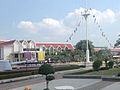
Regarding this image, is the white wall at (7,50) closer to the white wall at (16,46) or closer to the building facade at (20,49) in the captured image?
the building facade at (20,49)

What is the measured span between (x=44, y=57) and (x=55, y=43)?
2199cm

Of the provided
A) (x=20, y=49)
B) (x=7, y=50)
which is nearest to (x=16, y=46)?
(x=20, y=49)

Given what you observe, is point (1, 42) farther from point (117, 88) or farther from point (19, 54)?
point (117, 88)

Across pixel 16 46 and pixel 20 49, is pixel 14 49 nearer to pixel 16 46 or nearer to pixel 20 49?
pixel 16 46

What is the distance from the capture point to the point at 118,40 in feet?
220

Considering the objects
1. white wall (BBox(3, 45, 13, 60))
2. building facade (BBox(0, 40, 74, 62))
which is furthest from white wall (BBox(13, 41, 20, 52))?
white wall (BBox(3, 45, 13, 60))

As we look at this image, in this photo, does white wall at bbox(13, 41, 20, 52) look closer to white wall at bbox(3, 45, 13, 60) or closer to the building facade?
the building facade

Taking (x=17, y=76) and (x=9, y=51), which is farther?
(x=9, y=51)

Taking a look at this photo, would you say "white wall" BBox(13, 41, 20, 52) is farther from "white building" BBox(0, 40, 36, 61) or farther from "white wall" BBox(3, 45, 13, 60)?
"white wall" BBox(3, 45, 13, 60)

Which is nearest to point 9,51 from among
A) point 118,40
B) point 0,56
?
point 0,56

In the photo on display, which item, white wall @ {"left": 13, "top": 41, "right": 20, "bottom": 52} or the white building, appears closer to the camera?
the white building

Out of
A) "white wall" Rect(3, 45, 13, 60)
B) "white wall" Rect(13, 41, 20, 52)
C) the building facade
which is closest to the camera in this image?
the building facade

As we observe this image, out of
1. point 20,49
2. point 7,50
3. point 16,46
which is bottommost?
point 7,50

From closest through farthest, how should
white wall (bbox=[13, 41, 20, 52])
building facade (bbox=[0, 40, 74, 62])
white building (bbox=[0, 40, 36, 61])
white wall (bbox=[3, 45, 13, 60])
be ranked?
building facade (bbox=[0, 40, 74, 62]), white building (bbox=[0, 40, 36, 61]), white wall (bbox=[13, 41, 20, 52]), white wall (bbox=[3, 45, 13, 60])
